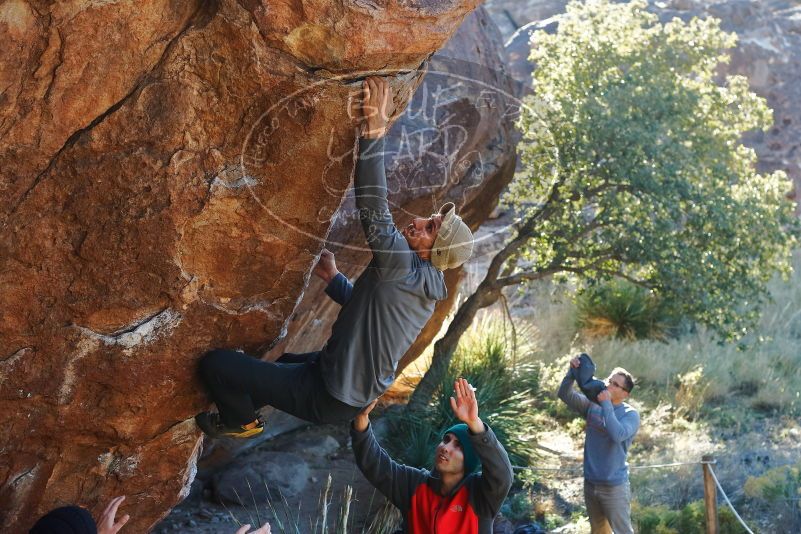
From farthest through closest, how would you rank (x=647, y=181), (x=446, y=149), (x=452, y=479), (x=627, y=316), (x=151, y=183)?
(x=627, y=316), (x=647, y=181), (x=446, y=149), (x=452, y=479), (x=151, y=183)

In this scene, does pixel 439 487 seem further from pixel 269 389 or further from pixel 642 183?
pixel 642 183

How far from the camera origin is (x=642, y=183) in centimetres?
955

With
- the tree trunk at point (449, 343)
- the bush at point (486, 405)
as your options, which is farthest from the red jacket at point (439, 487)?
the tree trunk at point (449, 343)

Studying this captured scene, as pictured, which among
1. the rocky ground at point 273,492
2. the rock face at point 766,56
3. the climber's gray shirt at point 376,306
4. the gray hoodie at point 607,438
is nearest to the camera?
the climber's gray shirt at point 376,306

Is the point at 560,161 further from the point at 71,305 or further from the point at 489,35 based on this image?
the point at 71,305

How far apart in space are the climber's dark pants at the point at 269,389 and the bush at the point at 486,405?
15.3ft

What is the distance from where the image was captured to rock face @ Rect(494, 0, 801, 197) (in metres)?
20.1

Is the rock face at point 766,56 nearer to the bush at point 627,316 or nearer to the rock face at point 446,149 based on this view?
the bush at point 627,316

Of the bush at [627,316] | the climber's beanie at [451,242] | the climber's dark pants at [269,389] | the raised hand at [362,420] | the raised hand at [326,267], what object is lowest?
the bush at [627,316]

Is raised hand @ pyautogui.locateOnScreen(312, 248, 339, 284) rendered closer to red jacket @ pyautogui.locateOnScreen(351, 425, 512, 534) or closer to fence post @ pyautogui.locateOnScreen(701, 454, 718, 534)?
red jacket @ pyautogui.locateOnScreen(351, 425, 512, 534)

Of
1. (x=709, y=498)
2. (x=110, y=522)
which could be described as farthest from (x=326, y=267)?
(x=709, y=498)

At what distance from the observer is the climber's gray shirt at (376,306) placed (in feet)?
14.9

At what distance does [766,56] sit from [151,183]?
1886 cm

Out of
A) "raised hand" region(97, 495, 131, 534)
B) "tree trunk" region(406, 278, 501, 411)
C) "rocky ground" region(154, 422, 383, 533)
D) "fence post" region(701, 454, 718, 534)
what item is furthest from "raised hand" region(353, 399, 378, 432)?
"tree trunk" region(406, 278, 501, 411)
